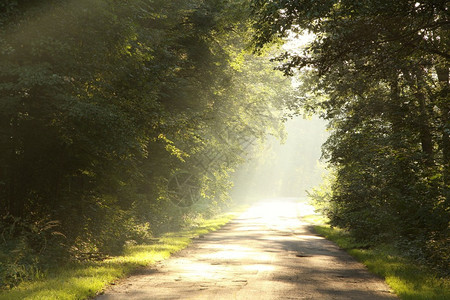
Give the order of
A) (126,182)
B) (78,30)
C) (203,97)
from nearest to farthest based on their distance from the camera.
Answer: (78,30), (126,182), (203,97)

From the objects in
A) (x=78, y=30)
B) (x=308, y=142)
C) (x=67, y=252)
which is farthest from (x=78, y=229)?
(x=308, y=142)

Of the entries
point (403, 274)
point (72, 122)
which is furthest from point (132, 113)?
point (403, 274)

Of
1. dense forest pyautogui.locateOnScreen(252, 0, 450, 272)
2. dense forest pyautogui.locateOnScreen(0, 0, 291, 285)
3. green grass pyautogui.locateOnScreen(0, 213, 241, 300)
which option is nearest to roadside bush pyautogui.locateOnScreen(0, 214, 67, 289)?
dense forest pyautogui.locateOnScreen(0, 0, 291, 285)

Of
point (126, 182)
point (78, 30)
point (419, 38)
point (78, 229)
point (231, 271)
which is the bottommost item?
point (231, 271)

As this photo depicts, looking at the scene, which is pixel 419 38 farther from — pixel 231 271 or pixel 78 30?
pixel 78 30

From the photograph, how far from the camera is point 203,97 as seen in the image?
24031mm

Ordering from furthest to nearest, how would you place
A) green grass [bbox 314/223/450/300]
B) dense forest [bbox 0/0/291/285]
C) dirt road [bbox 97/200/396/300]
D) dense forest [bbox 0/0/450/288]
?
dense forest [bbox 0/0/291/285] → dense forest [bbox 0/0/450/288] → green grass [bbox 314/223/450/300] → dirt road [bbox 97/200/396/300]

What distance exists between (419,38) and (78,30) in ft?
27.7

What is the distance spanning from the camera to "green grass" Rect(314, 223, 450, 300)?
9695 mm

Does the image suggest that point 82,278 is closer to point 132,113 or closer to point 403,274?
point 132,113

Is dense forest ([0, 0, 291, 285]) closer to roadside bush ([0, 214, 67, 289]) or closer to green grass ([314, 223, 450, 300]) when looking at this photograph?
roadside bush ([0, 214, 67, 289])

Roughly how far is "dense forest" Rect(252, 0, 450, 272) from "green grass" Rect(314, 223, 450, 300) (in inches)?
18.0

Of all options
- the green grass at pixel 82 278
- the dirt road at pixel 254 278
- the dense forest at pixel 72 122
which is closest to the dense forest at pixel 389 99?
the dirt road at pixel 254 278

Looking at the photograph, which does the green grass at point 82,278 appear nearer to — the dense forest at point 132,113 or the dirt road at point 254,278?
Result: the dirt road at point 254,278
